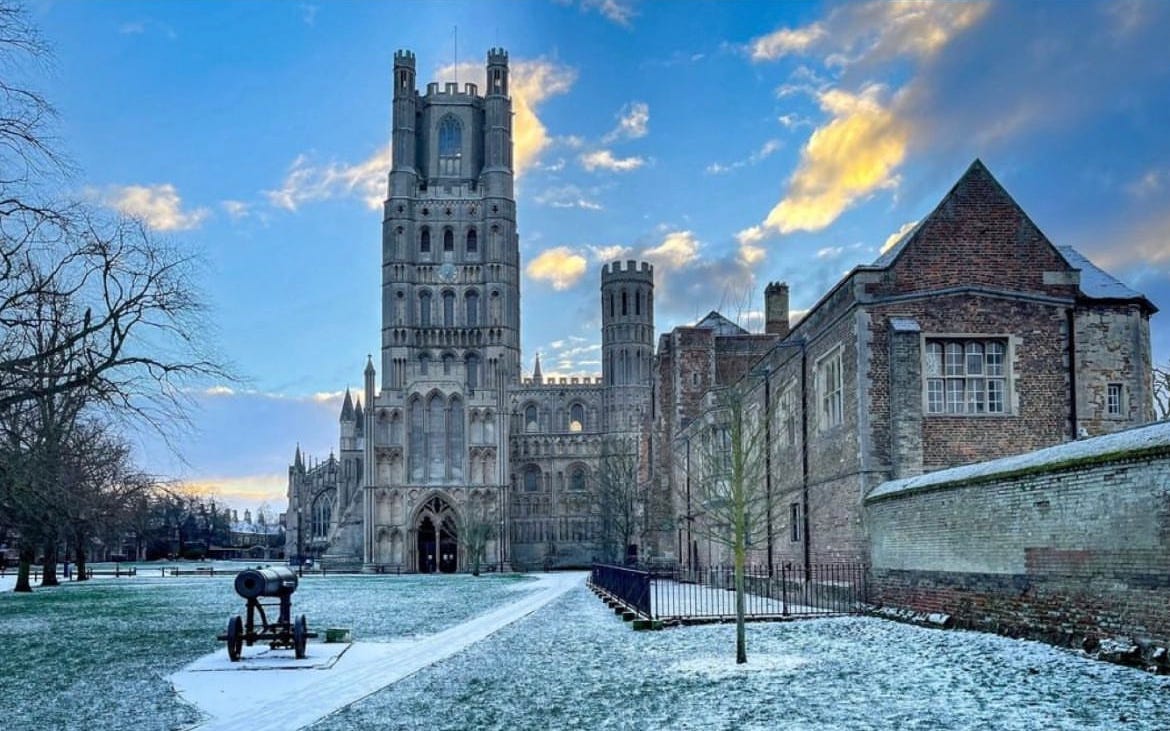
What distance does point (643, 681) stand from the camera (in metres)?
13.4

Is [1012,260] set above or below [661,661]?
above

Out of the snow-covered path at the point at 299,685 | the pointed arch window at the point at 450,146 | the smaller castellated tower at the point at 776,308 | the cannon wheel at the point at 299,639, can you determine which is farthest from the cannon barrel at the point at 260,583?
the pointed arch window at the point at 450,146

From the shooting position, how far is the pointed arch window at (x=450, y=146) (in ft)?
330

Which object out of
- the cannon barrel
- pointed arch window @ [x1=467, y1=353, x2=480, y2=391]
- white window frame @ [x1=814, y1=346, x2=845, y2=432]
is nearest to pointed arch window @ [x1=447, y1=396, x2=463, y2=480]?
pointed arch window @ [x1=467, y1=353, x2=480, y2=391]

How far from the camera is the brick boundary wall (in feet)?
40.9

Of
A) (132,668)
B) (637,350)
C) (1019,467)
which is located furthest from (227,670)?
(637,350)

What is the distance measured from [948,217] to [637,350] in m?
92.3

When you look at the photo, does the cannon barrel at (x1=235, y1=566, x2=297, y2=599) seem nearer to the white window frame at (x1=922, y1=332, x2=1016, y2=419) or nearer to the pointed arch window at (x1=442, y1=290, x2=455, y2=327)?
the white window frame at (x1=922, y1=332, x2=1016, y2=419)

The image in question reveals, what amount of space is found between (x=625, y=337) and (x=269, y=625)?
3900 inches

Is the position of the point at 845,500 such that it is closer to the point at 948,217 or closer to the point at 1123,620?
the point at 948,217

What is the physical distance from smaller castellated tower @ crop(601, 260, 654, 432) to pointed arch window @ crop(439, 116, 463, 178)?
24.0 metres

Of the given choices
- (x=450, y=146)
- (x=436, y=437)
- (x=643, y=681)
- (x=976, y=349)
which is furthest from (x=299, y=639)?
(x=450, y=146)

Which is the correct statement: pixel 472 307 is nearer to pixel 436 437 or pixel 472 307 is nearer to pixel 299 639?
pixel 436 437

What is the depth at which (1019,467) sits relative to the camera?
1559 centimetres
